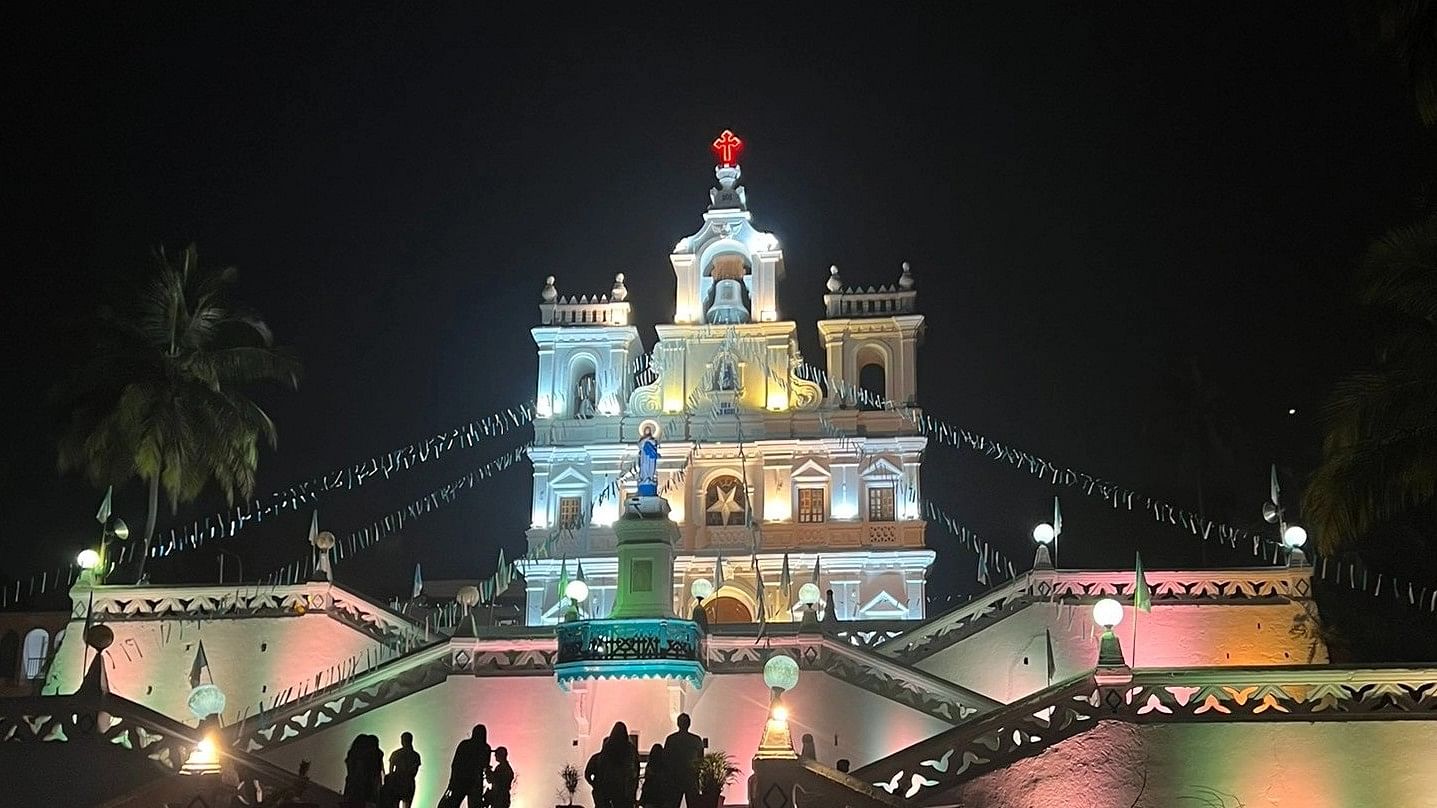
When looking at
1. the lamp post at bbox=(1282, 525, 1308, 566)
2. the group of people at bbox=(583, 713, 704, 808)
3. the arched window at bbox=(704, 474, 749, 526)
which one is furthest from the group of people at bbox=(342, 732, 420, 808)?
the arched window at bbox=(704, 474, 749, 526)

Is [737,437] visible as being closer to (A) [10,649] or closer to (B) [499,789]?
(A) [10,649]

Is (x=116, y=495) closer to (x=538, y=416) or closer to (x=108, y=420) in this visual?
(x=108, y=420)

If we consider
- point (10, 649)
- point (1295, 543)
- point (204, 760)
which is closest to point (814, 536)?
point (1295, 543)

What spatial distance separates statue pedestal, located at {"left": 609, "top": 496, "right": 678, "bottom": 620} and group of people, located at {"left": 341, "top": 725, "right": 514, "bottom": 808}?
10445 millimetres

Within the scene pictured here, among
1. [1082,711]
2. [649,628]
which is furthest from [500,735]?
[1082,711]

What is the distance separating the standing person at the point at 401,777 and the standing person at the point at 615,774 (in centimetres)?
230

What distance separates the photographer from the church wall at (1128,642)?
30.7m

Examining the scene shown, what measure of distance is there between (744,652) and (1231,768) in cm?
946

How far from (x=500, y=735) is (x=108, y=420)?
587 inches

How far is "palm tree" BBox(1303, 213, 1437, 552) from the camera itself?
923 inches

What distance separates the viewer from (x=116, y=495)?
4203cm

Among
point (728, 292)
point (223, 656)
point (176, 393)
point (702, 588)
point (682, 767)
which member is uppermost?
point (728, 292)

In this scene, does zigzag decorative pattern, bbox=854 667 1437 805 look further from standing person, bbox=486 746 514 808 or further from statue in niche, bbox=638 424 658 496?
statue in niche, bbox=638 424 658 496

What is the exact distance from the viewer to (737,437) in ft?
148
